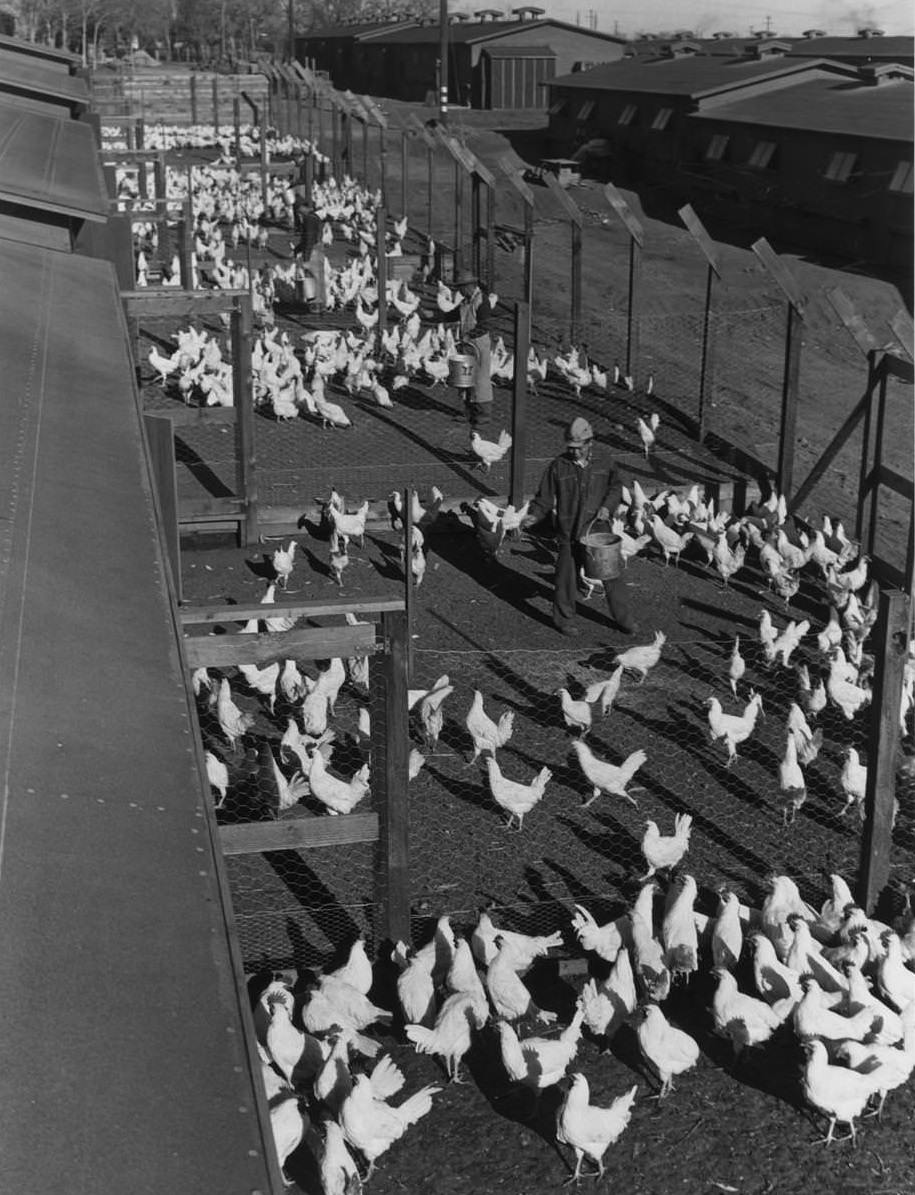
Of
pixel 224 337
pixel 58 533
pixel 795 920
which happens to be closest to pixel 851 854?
pixel 795 920

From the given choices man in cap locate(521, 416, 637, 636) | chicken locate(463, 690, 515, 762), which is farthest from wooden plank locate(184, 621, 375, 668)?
man in cap locate(521, 416, 637, 636)

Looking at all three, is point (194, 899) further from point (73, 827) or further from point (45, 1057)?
point (45, 1057)

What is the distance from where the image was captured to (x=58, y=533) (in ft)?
14.4

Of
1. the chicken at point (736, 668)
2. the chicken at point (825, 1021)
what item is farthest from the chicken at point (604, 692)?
the chicken at point (825, 1021)

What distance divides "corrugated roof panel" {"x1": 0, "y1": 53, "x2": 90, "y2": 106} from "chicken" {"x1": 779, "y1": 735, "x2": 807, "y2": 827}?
16.7 metres

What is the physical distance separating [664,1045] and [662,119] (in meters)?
34.6

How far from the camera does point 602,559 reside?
31.0 feet

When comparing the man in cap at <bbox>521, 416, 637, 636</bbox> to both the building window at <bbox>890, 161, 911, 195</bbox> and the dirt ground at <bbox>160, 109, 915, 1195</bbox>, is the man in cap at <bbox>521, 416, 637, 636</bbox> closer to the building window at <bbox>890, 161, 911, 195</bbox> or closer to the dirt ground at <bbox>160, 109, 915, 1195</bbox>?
the dirt ground at <bbox>160, 109, 915, 1195</bbox>

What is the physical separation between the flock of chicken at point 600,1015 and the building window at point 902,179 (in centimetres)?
2119

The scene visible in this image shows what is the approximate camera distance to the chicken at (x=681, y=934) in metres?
5.68

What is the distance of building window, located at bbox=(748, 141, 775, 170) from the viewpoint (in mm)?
30297

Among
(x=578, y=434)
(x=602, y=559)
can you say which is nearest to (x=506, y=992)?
(x=602, y=559)

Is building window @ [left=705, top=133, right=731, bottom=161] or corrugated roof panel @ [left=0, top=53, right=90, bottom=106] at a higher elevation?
corrugated roof panel @ [left=0, top=53, right=90, bottom=106]

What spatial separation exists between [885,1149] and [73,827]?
3329 mm
